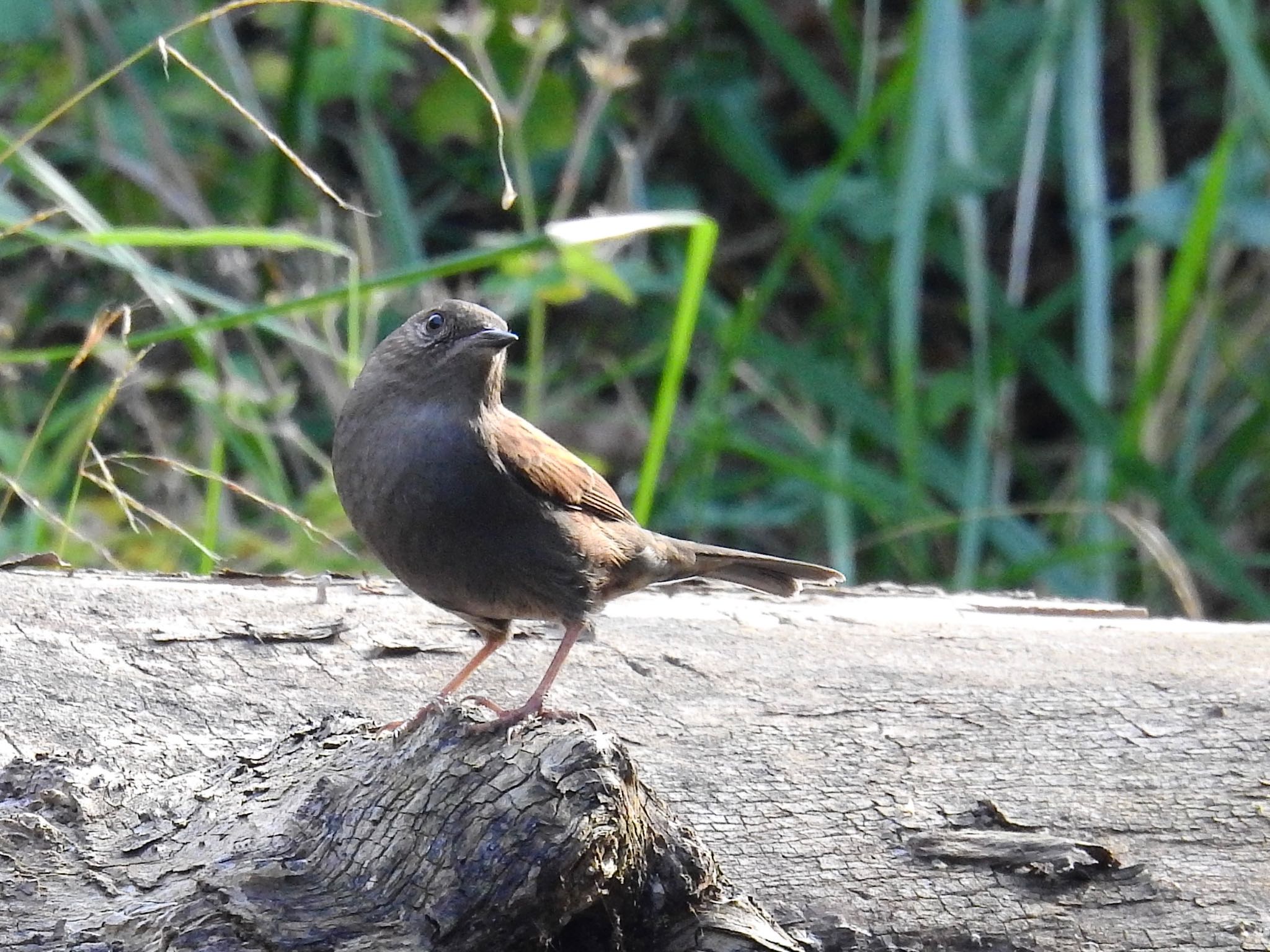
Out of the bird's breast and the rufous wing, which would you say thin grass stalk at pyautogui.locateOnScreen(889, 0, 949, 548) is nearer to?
the rufous wing

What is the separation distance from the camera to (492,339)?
3363 mm

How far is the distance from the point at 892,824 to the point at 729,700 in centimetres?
50

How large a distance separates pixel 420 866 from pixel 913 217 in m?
3.77

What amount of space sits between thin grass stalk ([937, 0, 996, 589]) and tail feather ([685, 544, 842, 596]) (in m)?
1.85

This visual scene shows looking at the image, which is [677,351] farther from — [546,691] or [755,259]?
[755,259]

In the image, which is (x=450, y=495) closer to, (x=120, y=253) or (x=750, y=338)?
(x=120, y=253)

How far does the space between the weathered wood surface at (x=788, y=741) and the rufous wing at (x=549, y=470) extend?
258 mm

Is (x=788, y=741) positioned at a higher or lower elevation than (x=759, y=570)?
lower

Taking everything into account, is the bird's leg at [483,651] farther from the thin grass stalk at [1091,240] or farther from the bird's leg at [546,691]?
the thin grass stalk at [1091,240]

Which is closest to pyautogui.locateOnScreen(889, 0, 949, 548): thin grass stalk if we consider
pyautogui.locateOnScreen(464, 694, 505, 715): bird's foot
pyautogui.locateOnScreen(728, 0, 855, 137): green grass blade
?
pyautogui.locateOnScreen(728, 0, 855, 137): green grass blade

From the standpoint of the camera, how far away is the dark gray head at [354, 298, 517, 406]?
3.32m

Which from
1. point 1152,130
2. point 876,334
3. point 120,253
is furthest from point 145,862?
point 1152,130

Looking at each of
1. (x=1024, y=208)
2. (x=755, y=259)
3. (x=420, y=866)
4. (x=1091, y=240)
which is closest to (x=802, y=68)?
(x=755, y=259)

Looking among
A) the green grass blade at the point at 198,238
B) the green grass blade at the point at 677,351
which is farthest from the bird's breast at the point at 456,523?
the green grass blade at the point at 677,351
